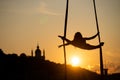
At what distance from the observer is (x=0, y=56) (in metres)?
39.3

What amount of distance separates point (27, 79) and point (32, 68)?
288 cm

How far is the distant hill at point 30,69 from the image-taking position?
37.1m

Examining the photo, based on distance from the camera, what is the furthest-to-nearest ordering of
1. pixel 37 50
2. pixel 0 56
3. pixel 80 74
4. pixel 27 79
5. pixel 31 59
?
pixel 37 50 < pixel 80 74 < pixel 31 59 < pixel 0 56 < pixel 27 79

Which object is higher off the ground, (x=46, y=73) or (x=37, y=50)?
(x=37, y=50)

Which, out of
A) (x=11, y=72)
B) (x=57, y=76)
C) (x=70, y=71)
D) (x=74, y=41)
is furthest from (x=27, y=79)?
(x=74, y=41)

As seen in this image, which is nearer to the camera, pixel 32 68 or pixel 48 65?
A: pixel 32 68

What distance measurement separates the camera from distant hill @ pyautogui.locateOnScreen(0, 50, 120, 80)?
37.1 metres

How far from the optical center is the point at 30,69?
39.1 meters

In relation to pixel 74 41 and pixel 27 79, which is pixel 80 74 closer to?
pixel 27 79

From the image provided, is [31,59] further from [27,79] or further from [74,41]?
[74,41]

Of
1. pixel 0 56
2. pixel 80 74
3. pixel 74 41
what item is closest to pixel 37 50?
pixel 80 74

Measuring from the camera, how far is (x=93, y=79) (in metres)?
45.5

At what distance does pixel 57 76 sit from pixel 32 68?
11.0ft

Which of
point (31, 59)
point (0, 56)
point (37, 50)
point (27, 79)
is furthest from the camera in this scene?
point (37, 50)
